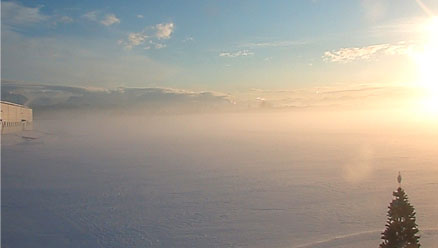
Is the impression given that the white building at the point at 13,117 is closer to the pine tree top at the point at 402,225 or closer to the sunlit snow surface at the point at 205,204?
the sunlit snow surface at the point at 205,204

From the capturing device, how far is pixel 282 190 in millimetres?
16578

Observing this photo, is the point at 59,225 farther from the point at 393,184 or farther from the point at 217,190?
the point at 393,184

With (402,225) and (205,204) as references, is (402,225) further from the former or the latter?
(205,204)

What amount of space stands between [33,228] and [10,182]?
8.20 metres

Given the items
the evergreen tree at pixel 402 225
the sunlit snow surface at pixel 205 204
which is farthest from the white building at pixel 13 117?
the evergreen tree at pixel 402 225

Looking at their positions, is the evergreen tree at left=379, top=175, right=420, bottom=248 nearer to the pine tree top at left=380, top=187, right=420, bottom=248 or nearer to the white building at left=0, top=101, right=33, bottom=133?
the pine tree top at left=380, top=187, right=420, bottom=248

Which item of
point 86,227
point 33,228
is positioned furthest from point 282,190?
point 33,228

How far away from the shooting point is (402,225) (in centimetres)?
471

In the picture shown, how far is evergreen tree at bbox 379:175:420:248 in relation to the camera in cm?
469

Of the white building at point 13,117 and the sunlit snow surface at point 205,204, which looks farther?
the white building at point 13,117

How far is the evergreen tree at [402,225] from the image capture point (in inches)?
185

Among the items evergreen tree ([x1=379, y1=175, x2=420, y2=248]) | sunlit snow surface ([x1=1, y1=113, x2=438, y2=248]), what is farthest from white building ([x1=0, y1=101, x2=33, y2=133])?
evergreen tree ([x1=379, y1=175, x2=420, y2=248])

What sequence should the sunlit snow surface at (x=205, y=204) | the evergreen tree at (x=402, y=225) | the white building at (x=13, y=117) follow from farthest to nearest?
the white building at (x=13, y=117) < the sunlit snow surface at (x=205, y=204) < the evergreen tree at (x=402, y=225)

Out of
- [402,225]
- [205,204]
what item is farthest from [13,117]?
[402,225]
